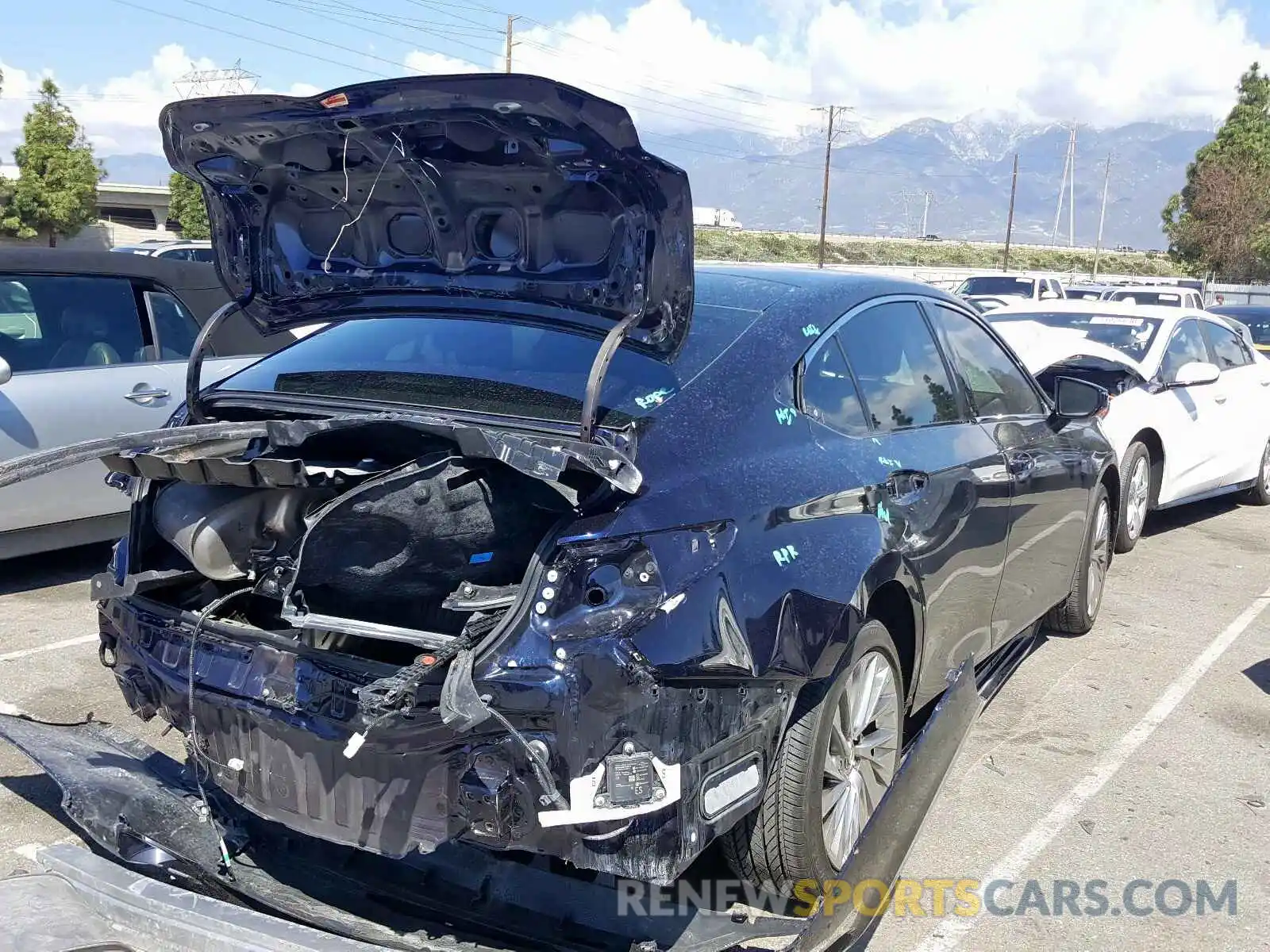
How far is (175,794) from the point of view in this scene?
3229 millimetres

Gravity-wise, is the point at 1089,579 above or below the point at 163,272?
below

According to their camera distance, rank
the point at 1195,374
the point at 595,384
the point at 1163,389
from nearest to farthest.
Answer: the point at 595,384 < the point at 1195,374 < the point at 1163,389

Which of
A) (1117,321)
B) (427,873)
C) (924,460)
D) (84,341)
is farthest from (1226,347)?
(427,873)

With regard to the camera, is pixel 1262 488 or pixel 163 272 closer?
pixel 163 272

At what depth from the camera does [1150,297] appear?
20.1 meters

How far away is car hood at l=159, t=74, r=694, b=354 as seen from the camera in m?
2.75

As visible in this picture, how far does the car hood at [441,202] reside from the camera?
108 inches

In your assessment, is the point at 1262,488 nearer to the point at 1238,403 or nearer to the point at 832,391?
the point at 1238,403

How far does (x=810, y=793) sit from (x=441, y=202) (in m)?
1.86

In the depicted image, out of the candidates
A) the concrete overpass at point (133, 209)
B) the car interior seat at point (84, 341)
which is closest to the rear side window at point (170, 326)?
the car interior seat at point (84, 341)

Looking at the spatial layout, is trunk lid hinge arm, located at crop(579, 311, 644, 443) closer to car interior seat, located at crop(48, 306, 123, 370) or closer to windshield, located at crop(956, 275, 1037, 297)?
car interior seat, located at crop(48, 306, 123, 370)

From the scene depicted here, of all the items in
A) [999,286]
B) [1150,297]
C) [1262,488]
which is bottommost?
[1262,488]

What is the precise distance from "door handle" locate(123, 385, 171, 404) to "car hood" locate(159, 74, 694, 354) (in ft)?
9.06

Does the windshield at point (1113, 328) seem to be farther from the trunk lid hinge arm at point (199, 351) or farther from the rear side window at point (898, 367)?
the trunk lid hinge arm at point (199, 351)
